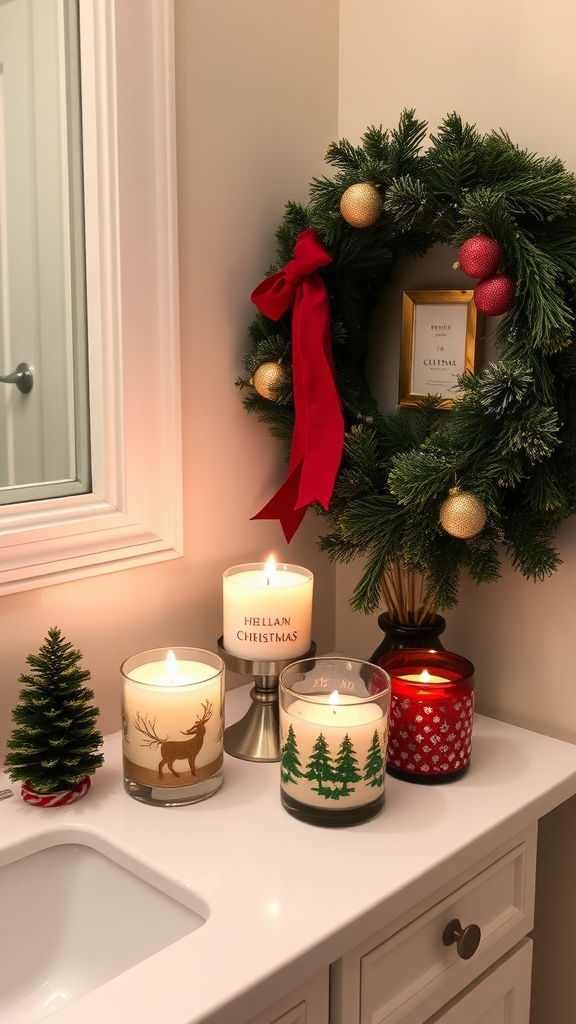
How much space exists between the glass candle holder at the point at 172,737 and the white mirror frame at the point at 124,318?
0.16m

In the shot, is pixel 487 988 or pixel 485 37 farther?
pixel 485 37

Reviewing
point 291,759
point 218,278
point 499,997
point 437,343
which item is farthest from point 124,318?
point 499,997

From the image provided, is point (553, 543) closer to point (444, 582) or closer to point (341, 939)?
point (444, 582)

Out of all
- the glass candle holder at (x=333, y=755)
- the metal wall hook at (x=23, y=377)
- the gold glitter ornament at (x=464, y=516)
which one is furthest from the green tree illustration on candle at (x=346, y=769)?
the metal wall hook at (x=23, y=377)

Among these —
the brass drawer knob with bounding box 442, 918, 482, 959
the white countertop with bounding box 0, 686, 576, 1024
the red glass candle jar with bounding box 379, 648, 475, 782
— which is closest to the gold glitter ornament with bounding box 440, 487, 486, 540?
the red glass candle jar with bounding box 379, 648, 475, 782

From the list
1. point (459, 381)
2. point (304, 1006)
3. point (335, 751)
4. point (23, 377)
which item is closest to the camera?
point (304, 1006)

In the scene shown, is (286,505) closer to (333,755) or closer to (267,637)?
(267,637)

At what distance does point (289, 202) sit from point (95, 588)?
0.54 metres

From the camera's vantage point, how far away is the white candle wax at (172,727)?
2.77ft

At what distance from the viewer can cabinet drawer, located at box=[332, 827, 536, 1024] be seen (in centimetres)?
76

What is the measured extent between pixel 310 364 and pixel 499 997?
0.72 m

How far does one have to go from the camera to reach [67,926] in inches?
32.4

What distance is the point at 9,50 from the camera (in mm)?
1194

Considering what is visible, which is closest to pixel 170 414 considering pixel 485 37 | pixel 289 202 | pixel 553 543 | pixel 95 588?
pixel 95 588
